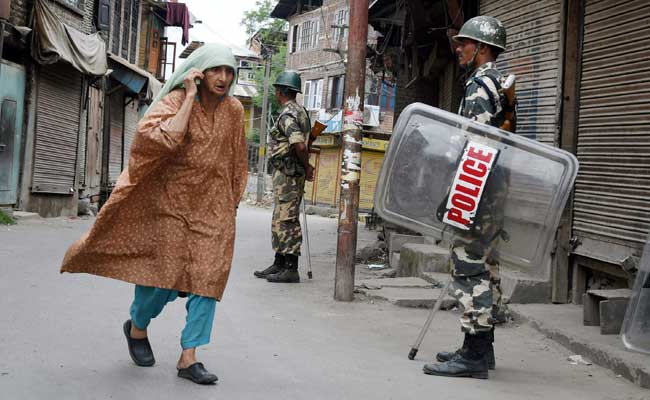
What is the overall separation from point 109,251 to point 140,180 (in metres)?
0.42

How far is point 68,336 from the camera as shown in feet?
15.4

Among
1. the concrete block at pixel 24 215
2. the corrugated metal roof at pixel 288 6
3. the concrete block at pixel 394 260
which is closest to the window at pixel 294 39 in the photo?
the corrugated metal roof at pixel 288 6

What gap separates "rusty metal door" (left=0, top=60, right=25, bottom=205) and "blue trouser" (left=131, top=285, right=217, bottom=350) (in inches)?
417

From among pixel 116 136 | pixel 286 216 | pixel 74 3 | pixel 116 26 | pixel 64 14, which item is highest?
pixel 116 26

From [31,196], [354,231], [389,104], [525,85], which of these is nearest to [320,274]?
[354,231]

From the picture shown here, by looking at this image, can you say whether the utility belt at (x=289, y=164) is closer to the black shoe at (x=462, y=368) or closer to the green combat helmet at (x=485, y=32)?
the green combat helmet at (x=485, y=32)

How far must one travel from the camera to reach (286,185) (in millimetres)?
7922

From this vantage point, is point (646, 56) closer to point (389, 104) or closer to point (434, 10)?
point (434, 10)

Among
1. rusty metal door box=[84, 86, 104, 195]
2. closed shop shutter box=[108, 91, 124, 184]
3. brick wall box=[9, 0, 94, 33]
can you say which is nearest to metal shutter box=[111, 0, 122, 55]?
closed shop shutter box=[108, 91, 124, 184]

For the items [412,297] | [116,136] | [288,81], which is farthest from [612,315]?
[116,136]

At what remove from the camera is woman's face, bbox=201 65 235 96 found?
388cm

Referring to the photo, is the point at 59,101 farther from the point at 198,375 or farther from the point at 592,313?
the point at 198,375

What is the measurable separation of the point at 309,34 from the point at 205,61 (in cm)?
3638

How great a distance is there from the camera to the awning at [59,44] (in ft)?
45.9
